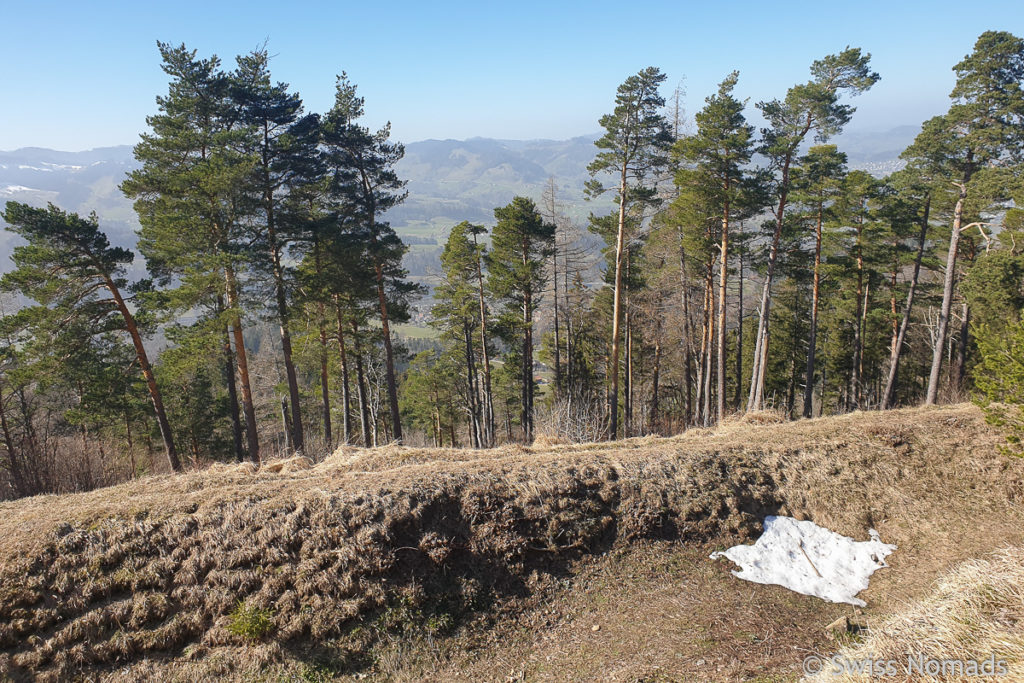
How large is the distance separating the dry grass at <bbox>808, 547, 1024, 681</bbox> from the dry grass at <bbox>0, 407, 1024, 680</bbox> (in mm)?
2734

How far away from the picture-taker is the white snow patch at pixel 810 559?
756 centimetres

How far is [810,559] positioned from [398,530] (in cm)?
671

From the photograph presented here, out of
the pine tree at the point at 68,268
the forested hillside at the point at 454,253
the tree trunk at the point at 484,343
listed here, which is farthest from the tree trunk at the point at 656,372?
the pine tree at the point at 68,268

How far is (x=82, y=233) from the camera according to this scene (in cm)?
1316

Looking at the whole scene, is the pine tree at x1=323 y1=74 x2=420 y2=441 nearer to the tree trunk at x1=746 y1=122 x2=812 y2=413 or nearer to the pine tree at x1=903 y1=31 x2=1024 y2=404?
the tree trunk at x1=746 y1=122 x2=812 y2=413

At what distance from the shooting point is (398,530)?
24.8 ft

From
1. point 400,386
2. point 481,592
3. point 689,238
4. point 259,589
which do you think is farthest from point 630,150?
point 400,386

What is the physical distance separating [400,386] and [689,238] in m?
24.6

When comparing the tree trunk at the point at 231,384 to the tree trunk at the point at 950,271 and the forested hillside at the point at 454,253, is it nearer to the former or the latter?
the forested hillside at the point at 454,253

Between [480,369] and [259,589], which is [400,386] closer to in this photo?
[480,369]

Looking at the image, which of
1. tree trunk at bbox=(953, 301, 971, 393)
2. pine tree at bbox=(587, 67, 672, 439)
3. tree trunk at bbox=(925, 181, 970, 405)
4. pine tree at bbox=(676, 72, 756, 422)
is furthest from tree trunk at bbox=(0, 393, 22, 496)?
tree trunk at bbox=(953, 301, 971, 393)

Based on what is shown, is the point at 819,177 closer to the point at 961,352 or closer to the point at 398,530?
the point at 961,352

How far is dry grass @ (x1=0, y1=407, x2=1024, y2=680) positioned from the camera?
5.93m

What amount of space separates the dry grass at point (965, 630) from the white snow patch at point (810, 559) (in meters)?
2.17
